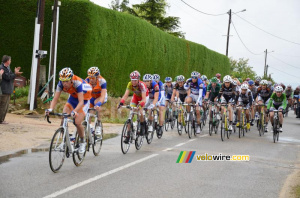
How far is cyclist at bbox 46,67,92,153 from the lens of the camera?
7598 millimetres

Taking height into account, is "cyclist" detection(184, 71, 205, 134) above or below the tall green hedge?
below

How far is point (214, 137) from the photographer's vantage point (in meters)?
14.7

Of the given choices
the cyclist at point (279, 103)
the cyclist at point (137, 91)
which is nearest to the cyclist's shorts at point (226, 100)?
the cyclist at point (279, 103)

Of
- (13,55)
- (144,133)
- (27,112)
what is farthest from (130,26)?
(144,133)

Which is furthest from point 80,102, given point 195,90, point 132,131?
point 195,90

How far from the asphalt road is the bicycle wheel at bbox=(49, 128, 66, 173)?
17 centimetres

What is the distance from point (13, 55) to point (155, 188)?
15737mm

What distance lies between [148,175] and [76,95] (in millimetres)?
2183

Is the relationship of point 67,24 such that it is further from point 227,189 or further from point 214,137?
point 227,189

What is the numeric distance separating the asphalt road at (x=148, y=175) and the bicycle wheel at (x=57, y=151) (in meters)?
0.17

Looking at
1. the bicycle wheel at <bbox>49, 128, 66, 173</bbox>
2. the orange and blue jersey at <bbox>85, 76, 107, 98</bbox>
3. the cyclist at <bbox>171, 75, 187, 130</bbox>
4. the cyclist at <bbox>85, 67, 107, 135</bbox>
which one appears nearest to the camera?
the bicycle wheel at <bbox>49, 128, 66, 173</bbox>

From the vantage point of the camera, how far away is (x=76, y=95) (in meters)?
8.38

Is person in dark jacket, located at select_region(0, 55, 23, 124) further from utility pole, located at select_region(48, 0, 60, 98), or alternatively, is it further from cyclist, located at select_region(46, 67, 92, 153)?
utility pole, located at select_region(48, 0, 60, 98)

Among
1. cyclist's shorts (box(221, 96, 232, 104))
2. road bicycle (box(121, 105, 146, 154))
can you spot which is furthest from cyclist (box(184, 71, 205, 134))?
road bicycle (box(121, 105, 146, 154))
